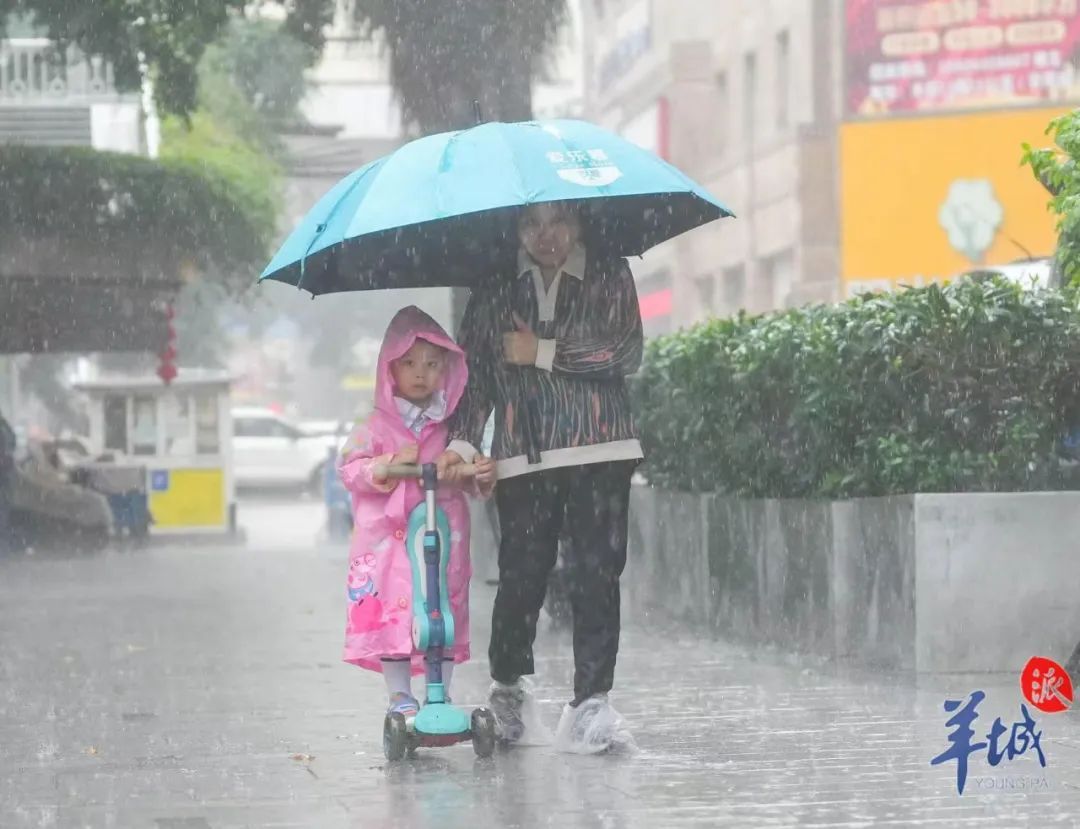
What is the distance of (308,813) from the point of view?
5.67 meters

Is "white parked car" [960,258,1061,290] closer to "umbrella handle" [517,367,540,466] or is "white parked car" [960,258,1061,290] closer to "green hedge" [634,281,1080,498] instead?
"green hedge" [634,281,1080,498]

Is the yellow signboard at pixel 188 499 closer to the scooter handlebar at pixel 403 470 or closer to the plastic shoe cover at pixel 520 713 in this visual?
the plastic shoe cover at pixel 520 713

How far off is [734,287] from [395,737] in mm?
41117

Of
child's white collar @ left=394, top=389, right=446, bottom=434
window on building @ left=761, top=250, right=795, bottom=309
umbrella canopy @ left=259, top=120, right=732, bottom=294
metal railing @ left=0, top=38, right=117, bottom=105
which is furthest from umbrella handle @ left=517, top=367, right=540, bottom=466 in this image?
window on building @ left=761, top=250, right=795, bottom=309

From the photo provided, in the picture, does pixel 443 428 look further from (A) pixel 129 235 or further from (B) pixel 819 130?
(B) pixel 819 130

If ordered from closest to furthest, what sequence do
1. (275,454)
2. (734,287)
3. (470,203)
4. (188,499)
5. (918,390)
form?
(470,203) < (918,390) < (188,499) < (734,287) < (275,454)

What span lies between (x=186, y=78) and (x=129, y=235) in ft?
14.0

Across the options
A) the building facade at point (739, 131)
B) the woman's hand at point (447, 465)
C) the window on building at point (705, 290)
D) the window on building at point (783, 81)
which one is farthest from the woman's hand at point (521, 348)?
the window on building at point (705, 290)

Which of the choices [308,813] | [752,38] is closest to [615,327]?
[308,813]

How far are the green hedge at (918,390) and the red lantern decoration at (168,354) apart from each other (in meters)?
16.5

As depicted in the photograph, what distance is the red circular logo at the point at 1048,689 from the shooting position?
7051 millimetres

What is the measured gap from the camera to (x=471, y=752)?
676cm

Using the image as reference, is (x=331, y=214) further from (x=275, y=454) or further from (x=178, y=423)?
(x=275, y=454)

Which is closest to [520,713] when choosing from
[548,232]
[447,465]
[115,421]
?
[447,465]
